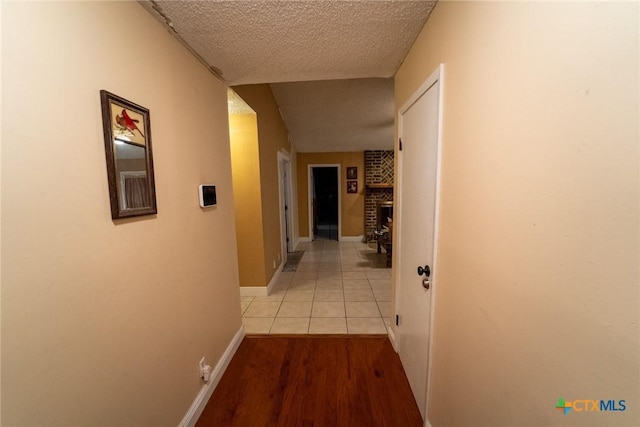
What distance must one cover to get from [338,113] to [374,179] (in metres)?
2.18

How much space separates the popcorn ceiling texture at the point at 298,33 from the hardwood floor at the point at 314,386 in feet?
7.51

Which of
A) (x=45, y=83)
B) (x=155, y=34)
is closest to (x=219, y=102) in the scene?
(x=155, y=34)

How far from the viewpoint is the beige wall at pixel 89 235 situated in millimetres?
642

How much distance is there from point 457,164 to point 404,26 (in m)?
0.88

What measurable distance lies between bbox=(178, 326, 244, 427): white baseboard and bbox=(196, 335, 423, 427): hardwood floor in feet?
0.14

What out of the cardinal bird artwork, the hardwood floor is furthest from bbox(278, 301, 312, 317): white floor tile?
the cardinal bird artwork

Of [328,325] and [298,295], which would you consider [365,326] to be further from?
[298,295]

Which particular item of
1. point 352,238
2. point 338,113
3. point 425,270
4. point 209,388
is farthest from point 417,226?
point 352,238

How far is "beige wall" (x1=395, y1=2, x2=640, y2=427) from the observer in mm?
435

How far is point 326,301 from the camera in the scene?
2893 mm

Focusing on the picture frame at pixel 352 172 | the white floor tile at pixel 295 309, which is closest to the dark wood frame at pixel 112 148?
the white floor tile at pixel 295 309

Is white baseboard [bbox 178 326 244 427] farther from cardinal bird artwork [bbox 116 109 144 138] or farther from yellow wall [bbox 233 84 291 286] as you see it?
cardinal bird artwork [bbox 116 109 144 138]

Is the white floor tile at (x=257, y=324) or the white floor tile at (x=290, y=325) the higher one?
the white floor tile at (x=290, y=325)

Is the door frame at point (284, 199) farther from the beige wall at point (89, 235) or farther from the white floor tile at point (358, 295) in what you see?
the beige wall at point (89, 235)
